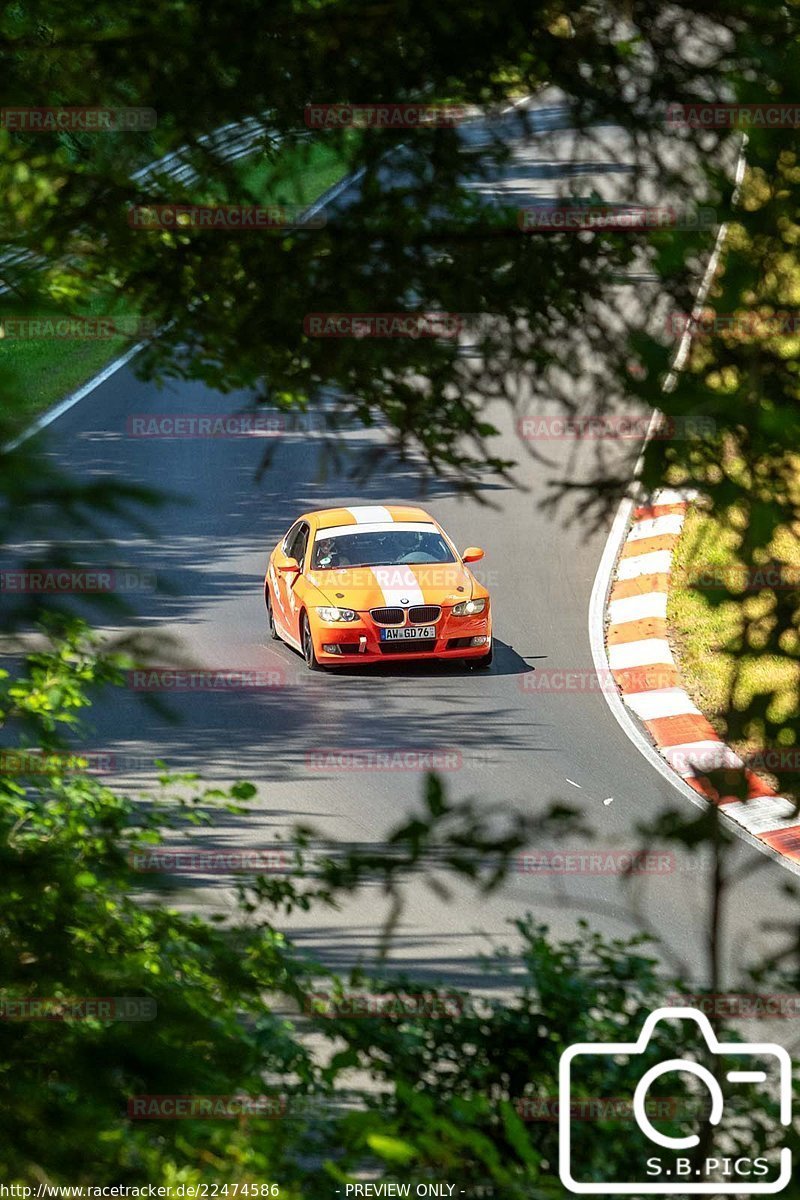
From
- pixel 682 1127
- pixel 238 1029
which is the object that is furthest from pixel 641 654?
pixel 238 1029

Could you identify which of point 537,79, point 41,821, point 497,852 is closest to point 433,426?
point 537,79

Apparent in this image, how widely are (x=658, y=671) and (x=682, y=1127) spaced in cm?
994

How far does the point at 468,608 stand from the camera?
41.6ft

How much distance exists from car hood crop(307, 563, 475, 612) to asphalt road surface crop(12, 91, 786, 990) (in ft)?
2.65

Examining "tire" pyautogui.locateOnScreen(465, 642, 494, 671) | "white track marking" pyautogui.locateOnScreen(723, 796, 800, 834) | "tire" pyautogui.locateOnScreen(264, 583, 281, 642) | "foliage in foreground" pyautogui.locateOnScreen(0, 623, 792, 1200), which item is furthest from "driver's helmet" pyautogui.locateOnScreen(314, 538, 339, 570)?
"foliage in foreground" pyautogui.locateOnScreen(0, 623, 792, 1200)

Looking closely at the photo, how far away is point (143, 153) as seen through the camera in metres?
3.15

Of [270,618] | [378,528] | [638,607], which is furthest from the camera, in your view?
[638,607]

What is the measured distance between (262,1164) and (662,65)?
2487mm

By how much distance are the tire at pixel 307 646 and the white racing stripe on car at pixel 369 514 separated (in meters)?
1.19

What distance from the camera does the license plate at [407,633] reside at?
12.8 metres

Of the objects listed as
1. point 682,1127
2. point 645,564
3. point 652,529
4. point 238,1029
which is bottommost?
point 652,529

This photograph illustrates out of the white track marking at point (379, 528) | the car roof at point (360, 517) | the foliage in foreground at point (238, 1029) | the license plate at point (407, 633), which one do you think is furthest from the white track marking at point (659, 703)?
the foliage in foreground at point (238, 1029)

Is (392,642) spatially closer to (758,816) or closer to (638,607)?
(638,607)

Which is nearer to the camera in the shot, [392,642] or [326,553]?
[392,642]
